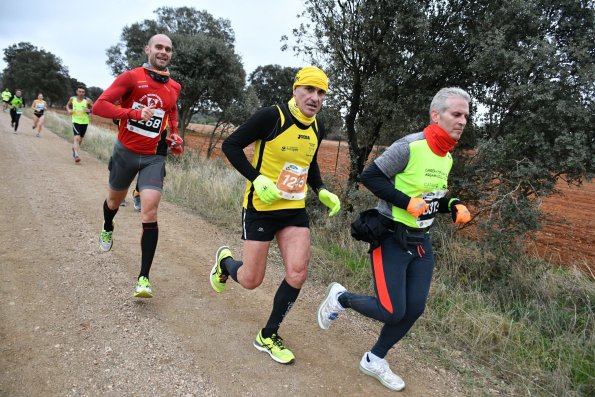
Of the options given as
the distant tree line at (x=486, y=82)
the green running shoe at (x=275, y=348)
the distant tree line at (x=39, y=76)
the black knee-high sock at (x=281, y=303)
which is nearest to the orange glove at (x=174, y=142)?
the black knee-high sock at (x=281, y=303)

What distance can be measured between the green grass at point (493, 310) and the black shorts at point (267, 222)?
1.63 m

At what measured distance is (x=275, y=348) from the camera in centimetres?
307

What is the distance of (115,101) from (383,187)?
2.57m

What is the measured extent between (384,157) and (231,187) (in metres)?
6.02

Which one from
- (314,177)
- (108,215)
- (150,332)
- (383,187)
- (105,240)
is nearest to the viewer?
(383,187)

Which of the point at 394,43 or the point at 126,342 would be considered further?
the point at 394,43

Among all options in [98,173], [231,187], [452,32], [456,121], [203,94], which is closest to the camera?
[456,121]

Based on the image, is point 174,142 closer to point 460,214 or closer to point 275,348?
point 275,348

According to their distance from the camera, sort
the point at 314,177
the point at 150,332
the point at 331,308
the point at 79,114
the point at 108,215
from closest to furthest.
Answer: the point at 331,308, the point at 150,332, the point at 314,177, the point at 108,215, the point at 79,114

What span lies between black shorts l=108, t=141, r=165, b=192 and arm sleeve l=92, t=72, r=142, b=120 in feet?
1.36

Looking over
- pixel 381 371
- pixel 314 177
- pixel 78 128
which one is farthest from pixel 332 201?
pixel 78 128

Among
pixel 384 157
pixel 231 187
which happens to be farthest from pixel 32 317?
pixel 231 187

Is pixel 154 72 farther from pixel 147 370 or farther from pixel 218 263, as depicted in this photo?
pixel 147 370

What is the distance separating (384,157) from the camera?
9.28ft
